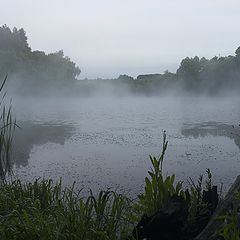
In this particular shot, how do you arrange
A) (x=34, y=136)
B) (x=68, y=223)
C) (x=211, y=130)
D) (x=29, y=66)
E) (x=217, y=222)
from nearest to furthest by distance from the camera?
(x=217, y=222)
(x=68, y=223)
(x=34, y=136)
(x=211, y=130)
(x=29, y=66)

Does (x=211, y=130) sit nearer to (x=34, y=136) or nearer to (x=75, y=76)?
(x=34, y=136)

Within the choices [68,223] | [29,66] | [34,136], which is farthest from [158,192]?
[29,66]

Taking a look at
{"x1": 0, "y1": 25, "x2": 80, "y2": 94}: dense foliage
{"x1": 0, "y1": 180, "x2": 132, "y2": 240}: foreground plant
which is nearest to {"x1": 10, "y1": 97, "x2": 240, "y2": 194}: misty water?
{"x1": 0, "y1": 180, "x2": 132, "y2": 240}: foreground plant

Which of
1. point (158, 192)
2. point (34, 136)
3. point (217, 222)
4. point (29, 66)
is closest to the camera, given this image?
point (217, 222)

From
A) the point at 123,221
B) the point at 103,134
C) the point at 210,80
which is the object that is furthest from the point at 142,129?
the point at 210,80

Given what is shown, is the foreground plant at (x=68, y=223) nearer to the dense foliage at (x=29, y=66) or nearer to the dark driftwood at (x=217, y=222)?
the dark driftwood at (x=217, y=222)

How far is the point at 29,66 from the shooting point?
50812 millimetres

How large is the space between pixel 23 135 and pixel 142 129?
4.98 meters

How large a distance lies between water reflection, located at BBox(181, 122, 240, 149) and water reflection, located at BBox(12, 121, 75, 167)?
4812 mm

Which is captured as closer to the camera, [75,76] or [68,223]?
[68,223]

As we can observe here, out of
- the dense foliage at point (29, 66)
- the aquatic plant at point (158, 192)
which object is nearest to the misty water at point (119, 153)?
the aquatic plant at point (158, 192)

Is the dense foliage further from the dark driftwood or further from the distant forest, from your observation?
the dark driftwood

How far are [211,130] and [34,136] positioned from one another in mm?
7190

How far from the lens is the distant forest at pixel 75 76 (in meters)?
50.3
